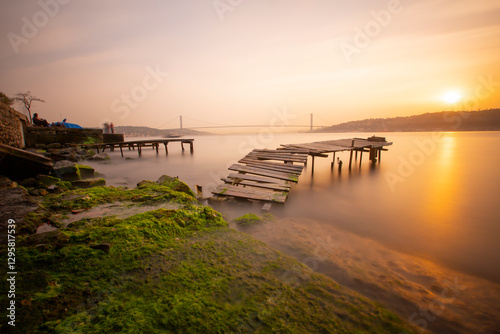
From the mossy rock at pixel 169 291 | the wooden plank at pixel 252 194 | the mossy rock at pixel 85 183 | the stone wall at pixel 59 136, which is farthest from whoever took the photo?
the stone wall at pixel 59 136

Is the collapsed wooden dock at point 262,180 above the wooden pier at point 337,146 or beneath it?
beneath

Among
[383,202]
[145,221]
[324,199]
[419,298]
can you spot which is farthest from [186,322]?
[383,202]

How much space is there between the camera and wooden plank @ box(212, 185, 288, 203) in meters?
5.87

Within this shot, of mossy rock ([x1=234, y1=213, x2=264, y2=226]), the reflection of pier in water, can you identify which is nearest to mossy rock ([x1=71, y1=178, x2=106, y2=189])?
the reflection of pier in water

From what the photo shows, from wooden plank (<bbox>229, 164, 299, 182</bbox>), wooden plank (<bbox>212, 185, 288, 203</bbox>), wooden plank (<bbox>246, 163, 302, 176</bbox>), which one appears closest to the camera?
wooden plank (<bbox>212, 185, 288, 203</bbox>)

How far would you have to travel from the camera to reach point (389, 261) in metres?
3.83

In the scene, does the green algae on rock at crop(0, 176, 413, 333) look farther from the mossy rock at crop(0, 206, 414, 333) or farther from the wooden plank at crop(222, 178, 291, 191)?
the wooden plank at crop(222, 178, 291, 191)

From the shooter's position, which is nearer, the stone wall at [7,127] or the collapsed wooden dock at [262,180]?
the collapsed wooden dock at [262,180]

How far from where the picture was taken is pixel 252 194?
611 centimetres

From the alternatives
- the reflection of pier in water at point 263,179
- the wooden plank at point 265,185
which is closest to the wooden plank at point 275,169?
the reflection of pier in water at point 263,179

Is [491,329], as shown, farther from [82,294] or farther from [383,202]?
Result: [383,202]

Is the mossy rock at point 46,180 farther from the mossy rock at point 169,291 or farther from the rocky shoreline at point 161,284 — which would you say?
the mossy rock at point 169,291

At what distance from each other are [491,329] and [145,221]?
4643mm

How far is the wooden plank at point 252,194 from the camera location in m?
5.87
